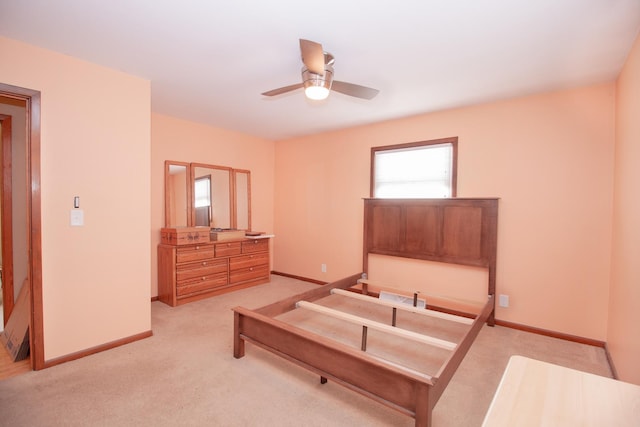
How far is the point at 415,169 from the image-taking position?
3752 mm

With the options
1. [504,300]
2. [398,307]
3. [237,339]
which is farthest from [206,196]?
[504,300]

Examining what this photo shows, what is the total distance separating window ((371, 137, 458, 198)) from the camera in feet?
11.5

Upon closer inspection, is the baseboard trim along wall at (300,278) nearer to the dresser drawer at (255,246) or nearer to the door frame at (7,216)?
the dresser drawer at (255,246)

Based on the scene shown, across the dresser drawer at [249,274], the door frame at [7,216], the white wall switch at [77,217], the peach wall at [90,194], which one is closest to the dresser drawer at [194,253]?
the dresser drawer at [249,274]

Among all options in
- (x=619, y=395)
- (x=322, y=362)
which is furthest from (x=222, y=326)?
(x=619, y=395)

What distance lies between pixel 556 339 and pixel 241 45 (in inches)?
148

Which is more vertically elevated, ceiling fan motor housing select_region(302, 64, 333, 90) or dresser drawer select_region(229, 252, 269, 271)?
ceiling fan motor housing select_region(302, 64, 333, 90)

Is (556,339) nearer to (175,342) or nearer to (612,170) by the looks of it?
(612,170)

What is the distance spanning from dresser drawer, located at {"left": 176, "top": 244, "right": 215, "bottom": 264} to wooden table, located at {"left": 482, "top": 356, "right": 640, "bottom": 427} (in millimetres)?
3535

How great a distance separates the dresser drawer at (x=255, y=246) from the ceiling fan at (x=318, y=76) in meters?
2.61

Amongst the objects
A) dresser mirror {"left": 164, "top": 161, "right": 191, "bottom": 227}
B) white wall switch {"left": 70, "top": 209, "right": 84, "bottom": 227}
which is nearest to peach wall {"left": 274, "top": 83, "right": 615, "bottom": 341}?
dresser mirror {"left": 164, "top": 161, "right": 191, "bottom": 227}

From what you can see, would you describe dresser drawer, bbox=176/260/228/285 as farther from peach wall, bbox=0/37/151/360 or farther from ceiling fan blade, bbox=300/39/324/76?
ceiling fan blade, bbox=300/39/324/76

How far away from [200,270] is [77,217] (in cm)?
168

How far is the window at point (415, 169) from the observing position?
3.51 meters
